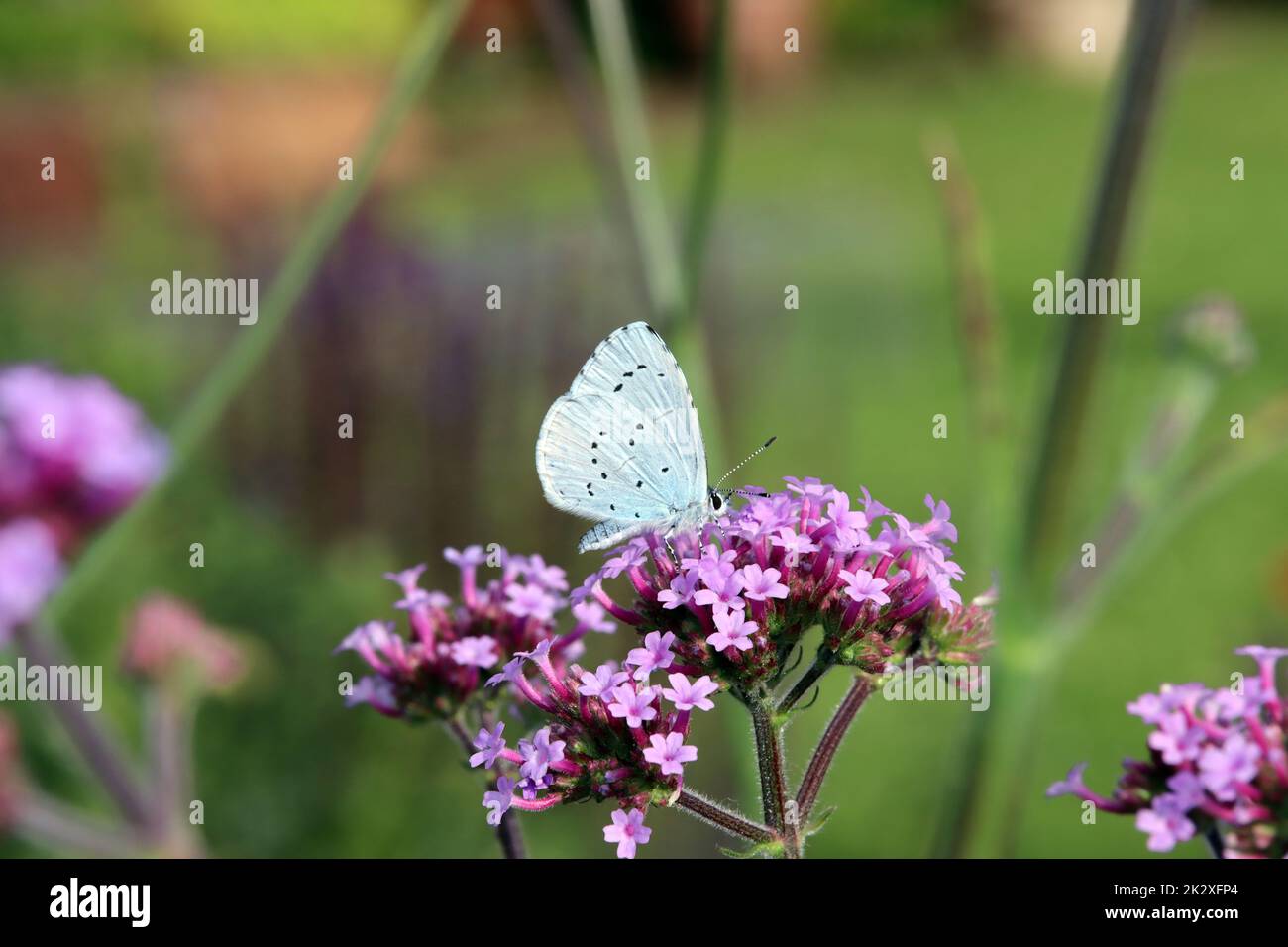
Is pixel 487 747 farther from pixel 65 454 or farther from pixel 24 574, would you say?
pixel 65 454

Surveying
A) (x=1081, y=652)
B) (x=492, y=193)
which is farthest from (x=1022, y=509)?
(x=492, y=193)

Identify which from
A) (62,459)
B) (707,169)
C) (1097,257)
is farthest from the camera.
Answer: (62,459)

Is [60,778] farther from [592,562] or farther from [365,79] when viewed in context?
[365,79]

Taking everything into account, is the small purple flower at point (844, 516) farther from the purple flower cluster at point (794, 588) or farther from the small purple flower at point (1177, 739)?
the small purple flower at point (1177, 739)

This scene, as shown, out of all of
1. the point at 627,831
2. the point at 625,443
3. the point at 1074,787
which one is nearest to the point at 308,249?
the point at 625,443

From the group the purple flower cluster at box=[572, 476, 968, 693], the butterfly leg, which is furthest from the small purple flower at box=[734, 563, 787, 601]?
the butterfly leg

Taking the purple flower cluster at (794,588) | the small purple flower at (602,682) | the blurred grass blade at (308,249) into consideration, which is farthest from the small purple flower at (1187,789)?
the blurred grass blade at (308,249)
